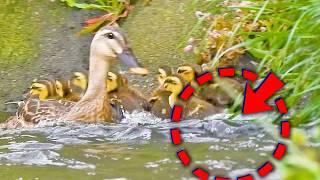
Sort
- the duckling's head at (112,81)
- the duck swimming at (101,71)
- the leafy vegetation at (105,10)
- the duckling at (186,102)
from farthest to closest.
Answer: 1. the leafy vegetation at (105,10)
2. the duckling's head at (112,81)
3. the duck swimming at (101,71)
4. the duckling at (186,102)

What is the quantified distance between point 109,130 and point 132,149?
94 cm

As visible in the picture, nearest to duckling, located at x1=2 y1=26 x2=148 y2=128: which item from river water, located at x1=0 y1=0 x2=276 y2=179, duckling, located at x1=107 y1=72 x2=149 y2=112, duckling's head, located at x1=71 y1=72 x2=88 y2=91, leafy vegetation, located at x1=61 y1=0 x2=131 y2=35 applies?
river water, located at x1=0 y1=0 x2=276 y2=179

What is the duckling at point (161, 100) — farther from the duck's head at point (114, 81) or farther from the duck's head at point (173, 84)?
the duck's head at point (114, 81)

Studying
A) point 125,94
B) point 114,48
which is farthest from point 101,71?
point 125,94

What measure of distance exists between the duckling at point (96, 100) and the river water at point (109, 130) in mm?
132

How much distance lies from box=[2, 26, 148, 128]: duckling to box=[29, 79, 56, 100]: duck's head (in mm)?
360

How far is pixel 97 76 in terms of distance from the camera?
4.75 meters

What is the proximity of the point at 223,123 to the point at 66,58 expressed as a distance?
106 inches

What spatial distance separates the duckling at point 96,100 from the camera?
4.47 meters

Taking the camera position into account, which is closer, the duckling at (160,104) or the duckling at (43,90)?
the duckling at (160,104)

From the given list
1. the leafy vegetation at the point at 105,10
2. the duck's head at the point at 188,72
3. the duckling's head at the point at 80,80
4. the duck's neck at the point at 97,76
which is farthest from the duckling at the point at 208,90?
the leafy vegetation at the point at 105,10

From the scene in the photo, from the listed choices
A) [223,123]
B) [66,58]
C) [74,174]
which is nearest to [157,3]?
[66,58]

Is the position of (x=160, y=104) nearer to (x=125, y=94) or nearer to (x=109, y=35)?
(x=125, y=94)

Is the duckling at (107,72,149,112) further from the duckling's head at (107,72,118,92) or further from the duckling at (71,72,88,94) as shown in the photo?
the duckling at (71,72,88,94)
